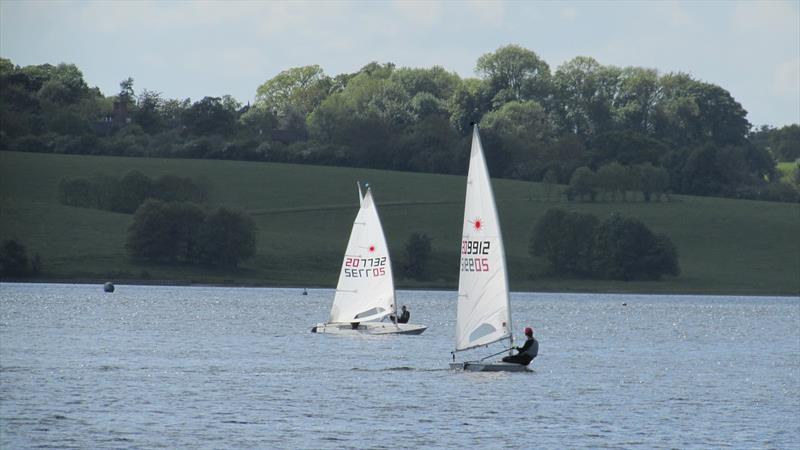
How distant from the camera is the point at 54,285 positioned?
186 m

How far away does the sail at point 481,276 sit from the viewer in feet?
211

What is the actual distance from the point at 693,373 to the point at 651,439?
28056 millimetres

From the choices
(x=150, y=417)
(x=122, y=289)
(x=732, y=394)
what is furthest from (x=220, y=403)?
(x=122, y=289)

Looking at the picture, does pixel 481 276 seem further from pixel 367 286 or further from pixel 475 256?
pixel 367 286

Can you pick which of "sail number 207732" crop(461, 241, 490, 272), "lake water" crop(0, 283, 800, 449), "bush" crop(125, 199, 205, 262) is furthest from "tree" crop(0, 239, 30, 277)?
"sail number 207732" crop(461, 241, 490, 272)

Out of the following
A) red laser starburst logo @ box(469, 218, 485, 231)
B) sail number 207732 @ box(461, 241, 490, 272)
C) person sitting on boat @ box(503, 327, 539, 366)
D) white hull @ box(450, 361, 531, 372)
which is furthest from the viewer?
white hull @ box(450, 361, 531, 372)

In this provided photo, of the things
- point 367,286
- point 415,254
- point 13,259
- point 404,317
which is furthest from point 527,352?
point 415,254

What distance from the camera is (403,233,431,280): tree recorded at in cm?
19850

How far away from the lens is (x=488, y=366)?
225 feet

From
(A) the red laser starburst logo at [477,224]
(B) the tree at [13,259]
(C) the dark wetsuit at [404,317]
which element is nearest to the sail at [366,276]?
(C) the dark wetsuit at [404,317]

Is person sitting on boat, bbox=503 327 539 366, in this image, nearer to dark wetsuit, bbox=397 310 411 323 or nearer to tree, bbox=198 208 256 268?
dark wetsuit, bbox=397 310 411 323

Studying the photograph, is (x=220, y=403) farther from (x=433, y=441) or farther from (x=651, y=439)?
(x=651, y=439)

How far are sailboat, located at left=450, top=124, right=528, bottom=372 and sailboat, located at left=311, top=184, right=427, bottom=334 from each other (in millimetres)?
26573

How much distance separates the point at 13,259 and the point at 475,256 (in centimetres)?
12388
